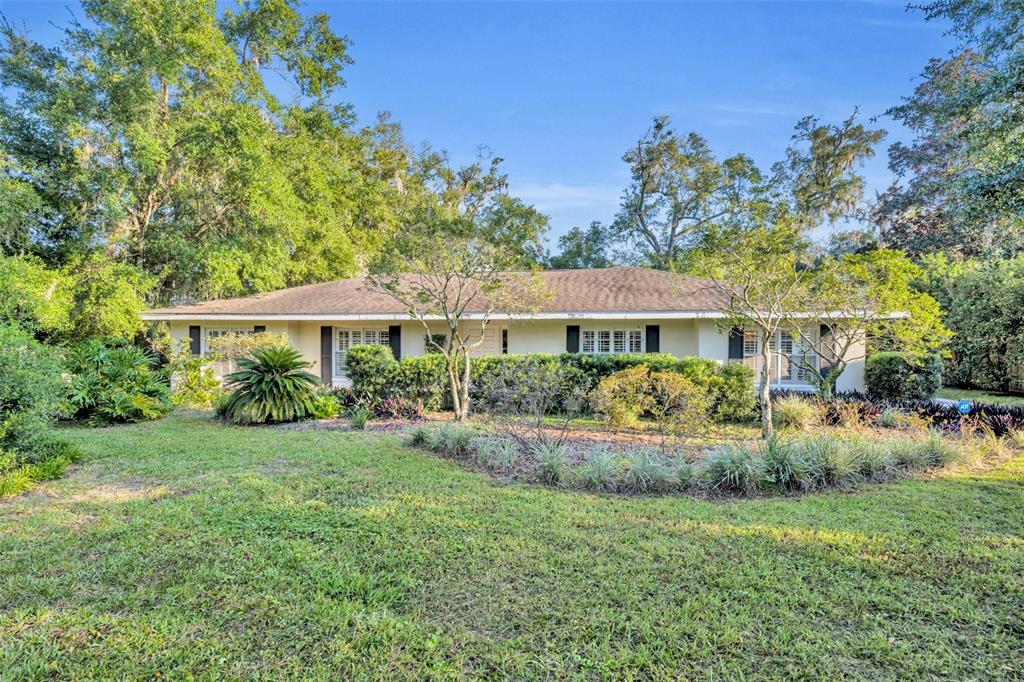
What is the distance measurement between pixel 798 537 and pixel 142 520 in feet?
20.8

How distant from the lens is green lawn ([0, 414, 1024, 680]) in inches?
107

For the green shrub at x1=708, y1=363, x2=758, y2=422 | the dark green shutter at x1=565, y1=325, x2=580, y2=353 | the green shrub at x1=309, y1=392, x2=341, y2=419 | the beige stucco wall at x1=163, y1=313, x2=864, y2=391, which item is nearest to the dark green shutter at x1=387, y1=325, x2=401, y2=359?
the beige stucco wall at x1=163, y1=313, x2=864, y2=391

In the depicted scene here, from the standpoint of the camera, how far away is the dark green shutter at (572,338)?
1457 cm

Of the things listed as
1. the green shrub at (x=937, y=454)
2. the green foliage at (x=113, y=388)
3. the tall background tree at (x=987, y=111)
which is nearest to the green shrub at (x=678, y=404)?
the green shrub at (x=937, y=454)

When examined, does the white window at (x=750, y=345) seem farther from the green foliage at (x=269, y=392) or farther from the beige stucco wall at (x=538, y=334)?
the green foliage at (x=269, y=392)

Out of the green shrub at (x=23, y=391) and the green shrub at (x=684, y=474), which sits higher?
the green shrub at (x=23, y=391)

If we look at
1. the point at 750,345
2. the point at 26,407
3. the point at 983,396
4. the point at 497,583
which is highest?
the point at 750,345

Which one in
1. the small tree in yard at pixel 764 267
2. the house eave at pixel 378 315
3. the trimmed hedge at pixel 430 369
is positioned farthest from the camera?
the house eave at pixel 378 315

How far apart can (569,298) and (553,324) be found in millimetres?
1036

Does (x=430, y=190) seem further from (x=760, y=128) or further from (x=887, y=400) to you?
(x=760, y=128)

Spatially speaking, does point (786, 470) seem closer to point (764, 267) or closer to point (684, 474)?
point (684, 474)

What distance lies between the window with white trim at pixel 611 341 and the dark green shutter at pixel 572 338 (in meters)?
0.18

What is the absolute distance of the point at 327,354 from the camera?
16.0 metres

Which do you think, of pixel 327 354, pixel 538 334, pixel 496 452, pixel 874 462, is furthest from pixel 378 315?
pixel 874 462
